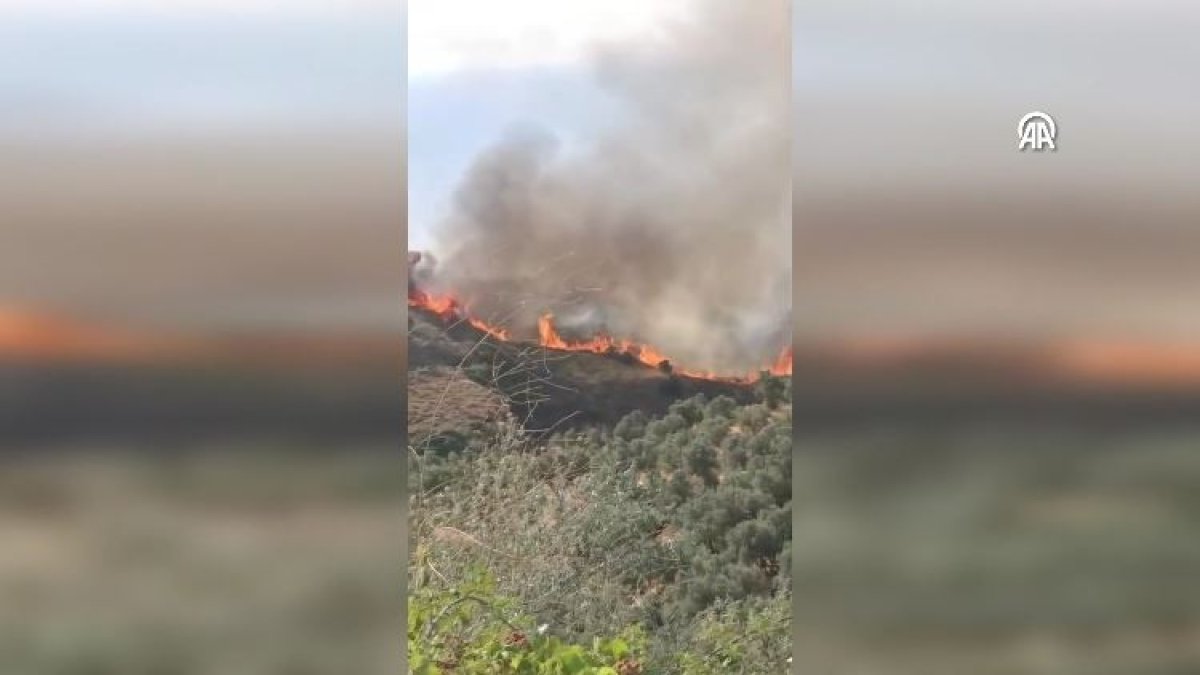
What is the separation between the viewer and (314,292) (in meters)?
3.46

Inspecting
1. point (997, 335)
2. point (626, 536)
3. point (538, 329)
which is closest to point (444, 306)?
point (538, 329)

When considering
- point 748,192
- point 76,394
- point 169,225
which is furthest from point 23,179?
point 748,192

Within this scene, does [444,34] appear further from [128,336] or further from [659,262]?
[128,336]

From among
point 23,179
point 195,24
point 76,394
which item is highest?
point 195,24

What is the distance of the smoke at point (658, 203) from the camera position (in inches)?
172

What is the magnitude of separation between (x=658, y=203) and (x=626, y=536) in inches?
50.4

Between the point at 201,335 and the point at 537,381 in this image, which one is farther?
the point at 537,381

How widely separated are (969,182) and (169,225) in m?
2.37

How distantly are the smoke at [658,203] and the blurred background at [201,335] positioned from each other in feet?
3.24

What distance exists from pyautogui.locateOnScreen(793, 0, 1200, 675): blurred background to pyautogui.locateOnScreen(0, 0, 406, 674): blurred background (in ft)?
4.24

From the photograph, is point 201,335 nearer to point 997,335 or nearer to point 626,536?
point 626,536

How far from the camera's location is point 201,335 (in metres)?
3.41

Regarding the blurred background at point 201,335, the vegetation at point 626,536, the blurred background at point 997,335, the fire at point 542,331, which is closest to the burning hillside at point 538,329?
the fire at point 542,331

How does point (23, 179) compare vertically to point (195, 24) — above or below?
below
